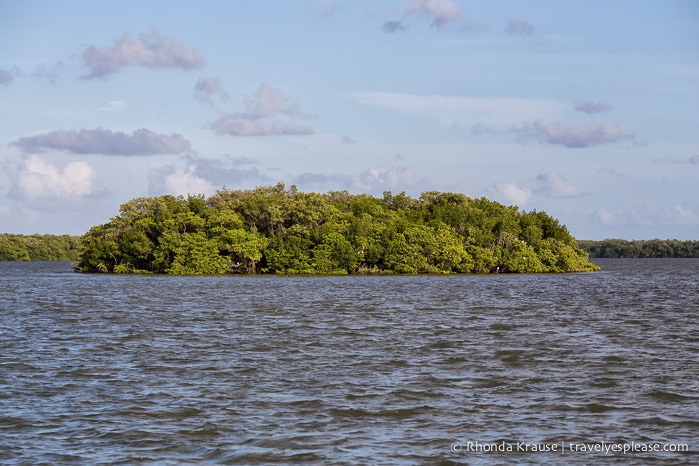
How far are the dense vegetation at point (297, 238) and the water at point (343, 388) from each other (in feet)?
226

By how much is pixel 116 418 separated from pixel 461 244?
338ft

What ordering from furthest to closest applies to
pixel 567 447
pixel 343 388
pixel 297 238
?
1. pixel 297 238
2. pixel 343 388
3. pixel 567 447

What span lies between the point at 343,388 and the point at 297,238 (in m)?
90.6

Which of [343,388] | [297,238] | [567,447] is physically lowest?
[567,447]

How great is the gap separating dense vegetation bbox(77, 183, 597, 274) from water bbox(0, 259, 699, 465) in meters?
68.9

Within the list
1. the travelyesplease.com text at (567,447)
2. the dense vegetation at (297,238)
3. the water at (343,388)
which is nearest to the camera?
the travelyesplease.com text at (567,447)

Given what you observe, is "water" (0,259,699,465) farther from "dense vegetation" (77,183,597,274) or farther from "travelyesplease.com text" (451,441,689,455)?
"dense vegetation" (77,183,597,274)

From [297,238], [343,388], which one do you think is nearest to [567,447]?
[343,388]

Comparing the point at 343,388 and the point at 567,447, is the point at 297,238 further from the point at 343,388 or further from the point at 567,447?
the point at 567,447

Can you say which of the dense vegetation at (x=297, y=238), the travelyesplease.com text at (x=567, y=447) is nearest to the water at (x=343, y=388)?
the travelyesplease.com text at (x=567, y=447)

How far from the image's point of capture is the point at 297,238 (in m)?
111

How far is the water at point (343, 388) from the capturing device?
1508 cm

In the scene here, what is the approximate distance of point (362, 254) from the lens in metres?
113

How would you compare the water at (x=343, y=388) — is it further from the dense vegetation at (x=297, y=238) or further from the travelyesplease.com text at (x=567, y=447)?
the dense vegetation at (x=297, y=238)
